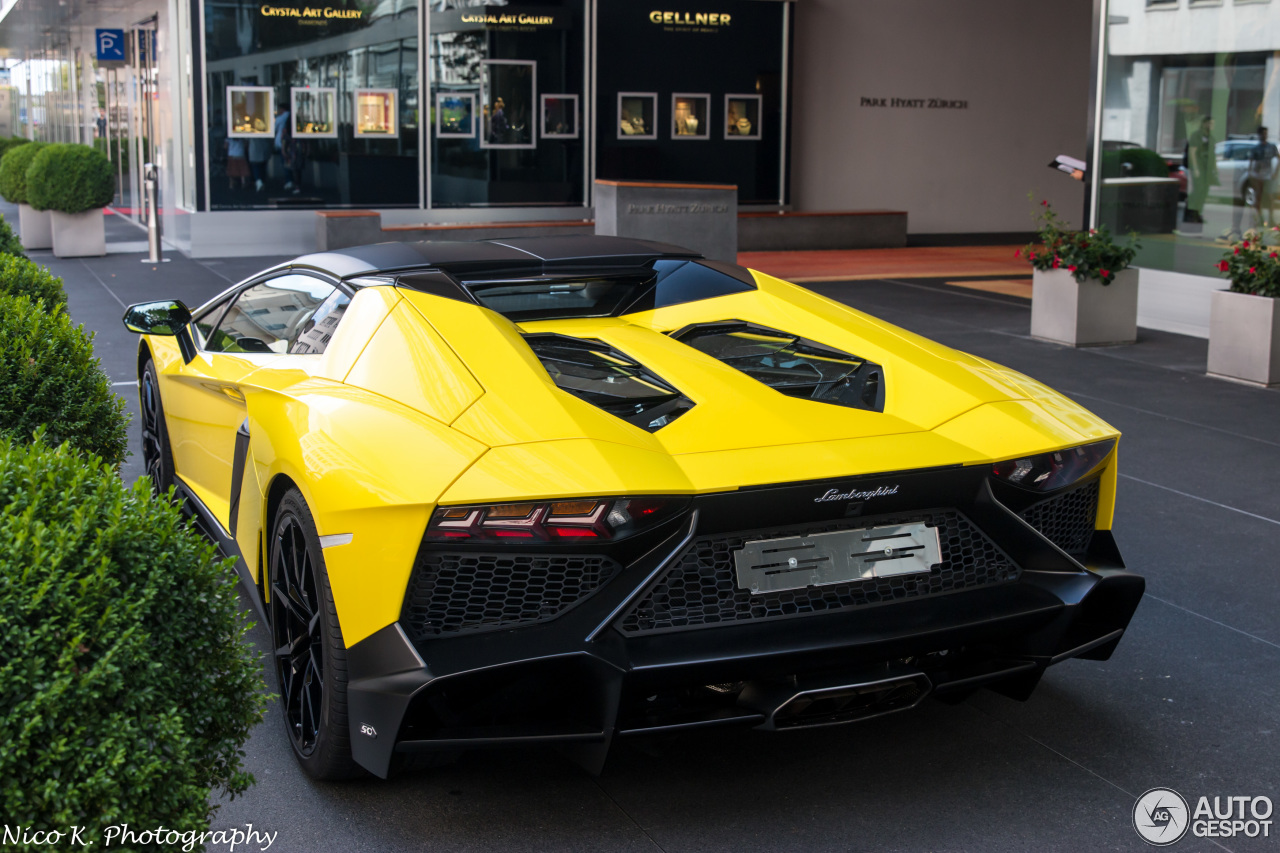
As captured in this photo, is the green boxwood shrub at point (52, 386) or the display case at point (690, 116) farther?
the display case at point (690, 116)

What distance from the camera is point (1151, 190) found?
477 inches

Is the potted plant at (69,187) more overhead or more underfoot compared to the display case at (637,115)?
more underfoot

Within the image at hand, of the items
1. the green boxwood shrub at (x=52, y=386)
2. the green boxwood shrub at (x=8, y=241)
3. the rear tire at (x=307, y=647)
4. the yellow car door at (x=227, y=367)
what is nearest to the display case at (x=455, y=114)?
the green boxwood shrub at (x=8, y=241)

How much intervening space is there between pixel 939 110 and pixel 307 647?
71.1 ft

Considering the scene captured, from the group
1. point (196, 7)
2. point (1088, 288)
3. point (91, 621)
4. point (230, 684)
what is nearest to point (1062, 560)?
point (230, 684)

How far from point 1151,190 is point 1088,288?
236cm

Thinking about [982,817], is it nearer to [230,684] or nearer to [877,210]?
[230,684]

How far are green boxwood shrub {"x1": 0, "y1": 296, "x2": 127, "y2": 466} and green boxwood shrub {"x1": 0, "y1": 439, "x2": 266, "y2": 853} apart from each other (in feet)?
8.70

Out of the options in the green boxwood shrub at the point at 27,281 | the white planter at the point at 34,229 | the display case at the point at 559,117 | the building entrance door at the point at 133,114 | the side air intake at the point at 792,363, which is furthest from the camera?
the building entrance door at the point at 133,114

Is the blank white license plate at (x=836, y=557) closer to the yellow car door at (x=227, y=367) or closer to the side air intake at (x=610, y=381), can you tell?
the side air intake at (x=610, y=381)

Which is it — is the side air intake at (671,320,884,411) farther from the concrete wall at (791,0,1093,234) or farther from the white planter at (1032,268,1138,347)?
the concrete wall at (791,0,1093,234)

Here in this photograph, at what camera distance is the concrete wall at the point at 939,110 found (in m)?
22.1

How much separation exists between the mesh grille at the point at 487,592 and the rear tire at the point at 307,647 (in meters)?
0.26

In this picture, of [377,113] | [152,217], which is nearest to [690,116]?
[377,113]
